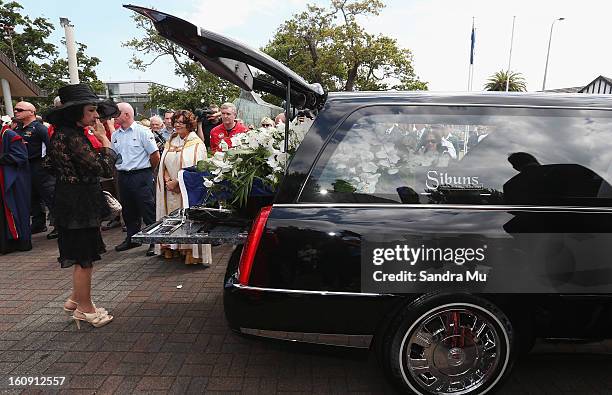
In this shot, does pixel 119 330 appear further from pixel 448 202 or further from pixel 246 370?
pixel 448 202

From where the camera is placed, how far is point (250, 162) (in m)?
2.84

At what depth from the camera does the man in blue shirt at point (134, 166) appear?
5.11 m

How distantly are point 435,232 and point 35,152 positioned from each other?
20.0ft

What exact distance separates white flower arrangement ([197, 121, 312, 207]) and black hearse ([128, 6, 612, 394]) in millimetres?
446

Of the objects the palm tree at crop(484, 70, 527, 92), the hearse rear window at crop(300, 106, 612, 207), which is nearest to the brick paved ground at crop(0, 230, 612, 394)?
the hearse rear window at crop(300, 106, 612, 207)

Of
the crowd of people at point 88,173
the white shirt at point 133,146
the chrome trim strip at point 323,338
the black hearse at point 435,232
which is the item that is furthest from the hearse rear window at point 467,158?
the white shirt at point 133,146

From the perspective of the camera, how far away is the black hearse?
218 cm

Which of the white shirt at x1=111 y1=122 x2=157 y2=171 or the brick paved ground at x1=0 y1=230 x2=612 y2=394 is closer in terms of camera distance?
the brick paved ground at x1=0 y1=230 x2=612 y2=394

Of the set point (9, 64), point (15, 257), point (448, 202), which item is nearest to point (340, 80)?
point (9, 64)

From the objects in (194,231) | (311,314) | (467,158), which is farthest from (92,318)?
(467,158)

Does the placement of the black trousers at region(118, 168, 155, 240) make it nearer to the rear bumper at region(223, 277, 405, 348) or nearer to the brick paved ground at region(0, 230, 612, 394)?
the brick paved ground at region(0, 230, 612, 394)

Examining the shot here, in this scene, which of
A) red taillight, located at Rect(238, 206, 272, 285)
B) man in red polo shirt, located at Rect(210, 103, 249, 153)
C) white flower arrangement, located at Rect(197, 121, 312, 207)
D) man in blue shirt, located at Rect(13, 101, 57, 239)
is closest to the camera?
red taillight, located at Rect(238, 206, 272, 285)

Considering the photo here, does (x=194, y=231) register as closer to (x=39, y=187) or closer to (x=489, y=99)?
(x=489, y=99)

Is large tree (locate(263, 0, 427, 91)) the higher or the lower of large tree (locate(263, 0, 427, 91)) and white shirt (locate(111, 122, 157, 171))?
the higher
